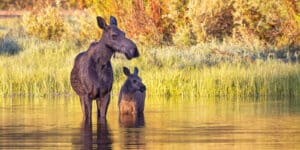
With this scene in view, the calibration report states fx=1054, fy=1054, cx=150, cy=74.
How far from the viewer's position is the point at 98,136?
645 inches

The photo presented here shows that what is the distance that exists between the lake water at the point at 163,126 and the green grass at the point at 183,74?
1779 mm

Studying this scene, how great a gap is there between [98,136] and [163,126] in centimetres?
187

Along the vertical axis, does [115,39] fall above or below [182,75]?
above

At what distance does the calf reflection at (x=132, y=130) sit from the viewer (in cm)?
1505

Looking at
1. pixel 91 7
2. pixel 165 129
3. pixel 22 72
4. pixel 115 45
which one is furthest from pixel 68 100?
pixel 91 7

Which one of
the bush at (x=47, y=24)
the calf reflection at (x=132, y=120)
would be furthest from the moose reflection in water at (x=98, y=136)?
the bush at (x=47, y=24)

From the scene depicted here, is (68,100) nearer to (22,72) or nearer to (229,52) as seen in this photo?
(22,72)

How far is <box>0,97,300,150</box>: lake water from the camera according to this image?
15.2 meters

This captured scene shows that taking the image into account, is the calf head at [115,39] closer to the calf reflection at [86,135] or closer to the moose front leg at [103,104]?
the moose front leg at [103,104]

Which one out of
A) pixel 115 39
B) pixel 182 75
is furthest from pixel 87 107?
pixel 182 75

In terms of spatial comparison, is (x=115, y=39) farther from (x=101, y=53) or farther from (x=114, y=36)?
(x=101, y=53)

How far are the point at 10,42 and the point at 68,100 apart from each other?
38.3ft

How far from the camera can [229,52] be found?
3038 cm

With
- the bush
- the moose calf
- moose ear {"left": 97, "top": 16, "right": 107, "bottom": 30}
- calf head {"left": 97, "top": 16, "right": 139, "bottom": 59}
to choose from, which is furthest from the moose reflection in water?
the bush
